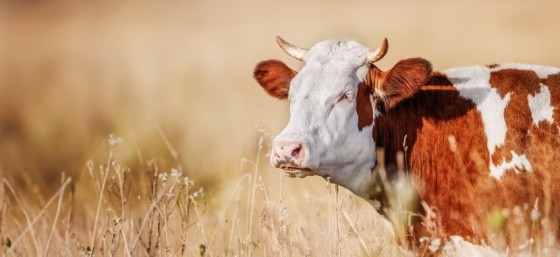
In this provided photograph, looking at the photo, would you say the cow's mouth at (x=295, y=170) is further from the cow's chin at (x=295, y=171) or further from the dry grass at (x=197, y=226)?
the dry grass at (x=197, y=226)

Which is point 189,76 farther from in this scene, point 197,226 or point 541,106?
point 541,106

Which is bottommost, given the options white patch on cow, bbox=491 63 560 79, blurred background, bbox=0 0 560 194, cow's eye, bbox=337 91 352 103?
blurred background, bbox=0 0 560 194

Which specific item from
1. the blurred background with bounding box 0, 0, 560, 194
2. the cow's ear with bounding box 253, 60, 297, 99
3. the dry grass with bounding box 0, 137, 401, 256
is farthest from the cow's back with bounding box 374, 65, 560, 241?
the blurred background with bounding box 0, 0, 560, 194

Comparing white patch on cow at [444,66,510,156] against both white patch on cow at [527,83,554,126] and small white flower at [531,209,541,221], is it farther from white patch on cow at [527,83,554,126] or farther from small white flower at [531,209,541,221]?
small white flower at [531,209,541,221]

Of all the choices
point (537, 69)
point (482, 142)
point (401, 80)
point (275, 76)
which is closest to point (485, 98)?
point (482, 142)

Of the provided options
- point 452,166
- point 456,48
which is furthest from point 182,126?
point 452,166

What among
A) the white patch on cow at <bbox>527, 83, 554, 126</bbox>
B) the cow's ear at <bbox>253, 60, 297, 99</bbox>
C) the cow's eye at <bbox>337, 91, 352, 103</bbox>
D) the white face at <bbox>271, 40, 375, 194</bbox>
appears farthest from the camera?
the cow's ear at <bbox>253, 60, 297, 99</bbox>

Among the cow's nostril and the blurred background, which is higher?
the cow's nostril

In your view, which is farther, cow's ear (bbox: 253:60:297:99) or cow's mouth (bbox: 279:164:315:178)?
cow's ear (bbox: 253:60:297:99)

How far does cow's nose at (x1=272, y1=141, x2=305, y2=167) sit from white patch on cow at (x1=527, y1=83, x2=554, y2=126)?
1553 millimetres

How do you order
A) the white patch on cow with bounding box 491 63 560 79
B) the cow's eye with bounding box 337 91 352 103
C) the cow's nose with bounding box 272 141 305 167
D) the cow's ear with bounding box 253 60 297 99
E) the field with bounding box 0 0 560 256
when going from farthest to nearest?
the cow's ear with bounding box 253 60 297 99, the field with bounding box 0 0 560 256, the white patch on cow with bounding box 491 63 560 79, the cow's eye with bounding box 337 91 352 103, the cow's nose with bounding box 272 141 305 167

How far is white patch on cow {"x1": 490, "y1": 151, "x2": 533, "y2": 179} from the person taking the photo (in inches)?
246

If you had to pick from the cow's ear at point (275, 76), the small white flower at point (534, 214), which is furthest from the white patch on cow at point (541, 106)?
the cow's ear at point (275, 76)

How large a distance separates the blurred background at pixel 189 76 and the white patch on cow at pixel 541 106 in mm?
1788
